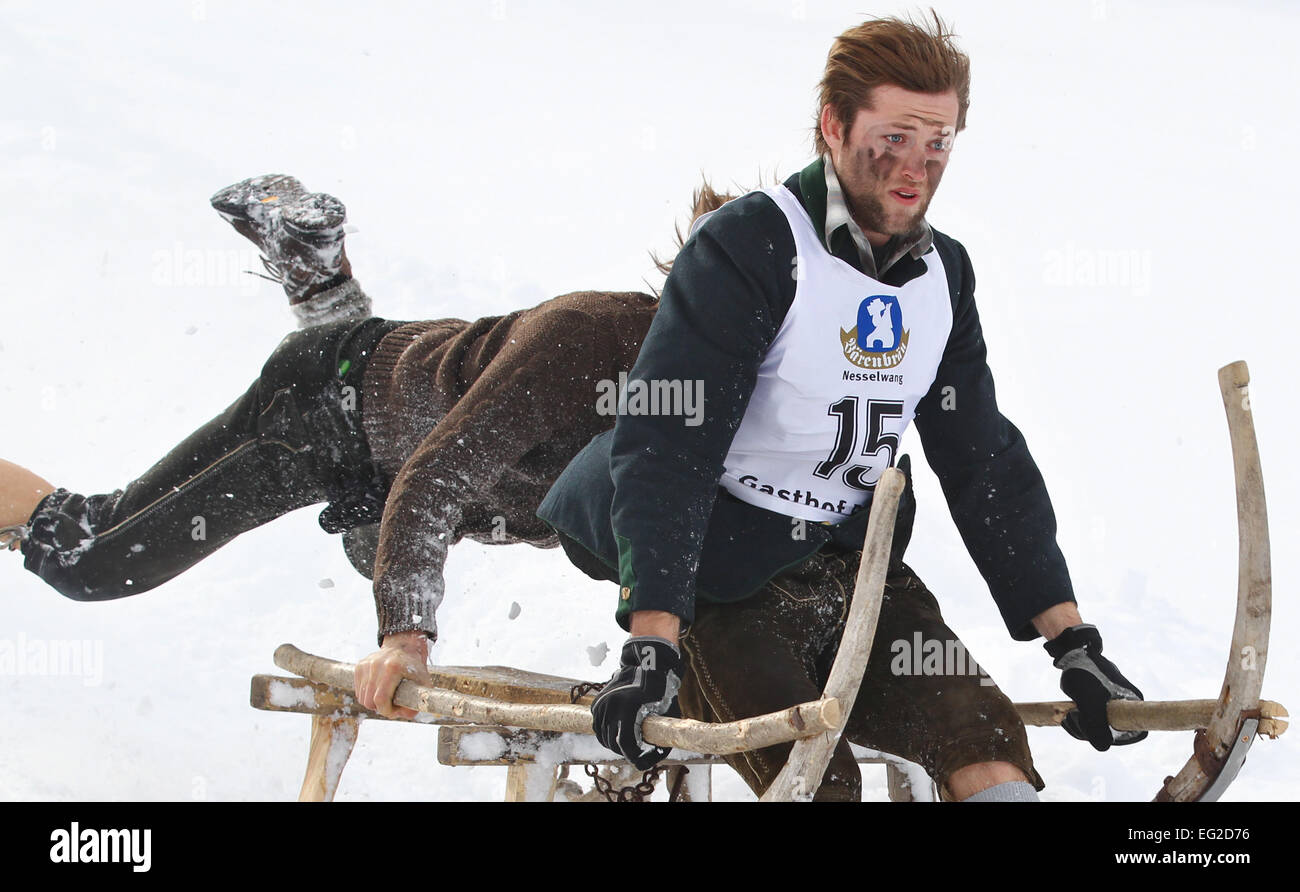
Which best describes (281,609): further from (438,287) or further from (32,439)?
(438,287)

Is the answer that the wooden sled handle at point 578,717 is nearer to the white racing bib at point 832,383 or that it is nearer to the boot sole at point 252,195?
the white racing bib at point 832,383

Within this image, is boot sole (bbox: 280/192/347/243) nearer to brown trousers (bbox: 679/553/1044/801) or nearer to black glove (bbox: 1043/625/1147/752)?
brown trousers (bbox: 679/553/1044/801)

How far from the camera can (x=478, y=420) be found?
2561 mm

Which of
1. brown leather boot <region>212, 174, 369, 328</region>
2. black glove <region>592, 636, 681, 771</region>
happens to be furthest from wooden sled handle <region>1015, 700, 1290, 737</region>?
brown leather boot <region>212, 174, 369, 328</region>

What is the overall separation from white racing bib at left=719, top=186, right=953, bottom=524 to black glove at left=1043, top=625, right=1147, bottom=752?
0.43m

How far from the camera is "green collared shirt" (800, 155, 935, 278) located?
210cm

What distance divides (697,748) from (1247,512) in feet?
2.83

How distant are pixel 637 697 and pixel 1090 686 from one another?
2.77 ft

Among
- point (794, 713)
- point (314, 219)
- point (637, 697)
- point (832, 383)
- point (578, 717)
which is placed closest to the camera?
point (794, 713)

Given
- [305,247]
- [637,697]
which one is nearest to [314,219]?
[305,247]

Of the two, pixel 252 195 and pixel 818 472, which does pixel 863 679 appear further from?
pixel 252 195

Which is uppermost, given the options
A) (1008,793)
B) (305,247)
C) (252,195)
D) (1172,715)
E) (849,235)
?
(252,195)

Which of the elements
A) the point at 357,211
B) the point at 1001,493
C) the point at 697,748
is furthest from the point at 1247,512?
the point at 357,211

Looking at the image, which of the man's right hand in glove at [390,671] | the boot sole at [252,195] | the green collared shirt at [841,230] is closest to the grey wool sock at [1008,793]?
the green collared shirt at [841,230]
